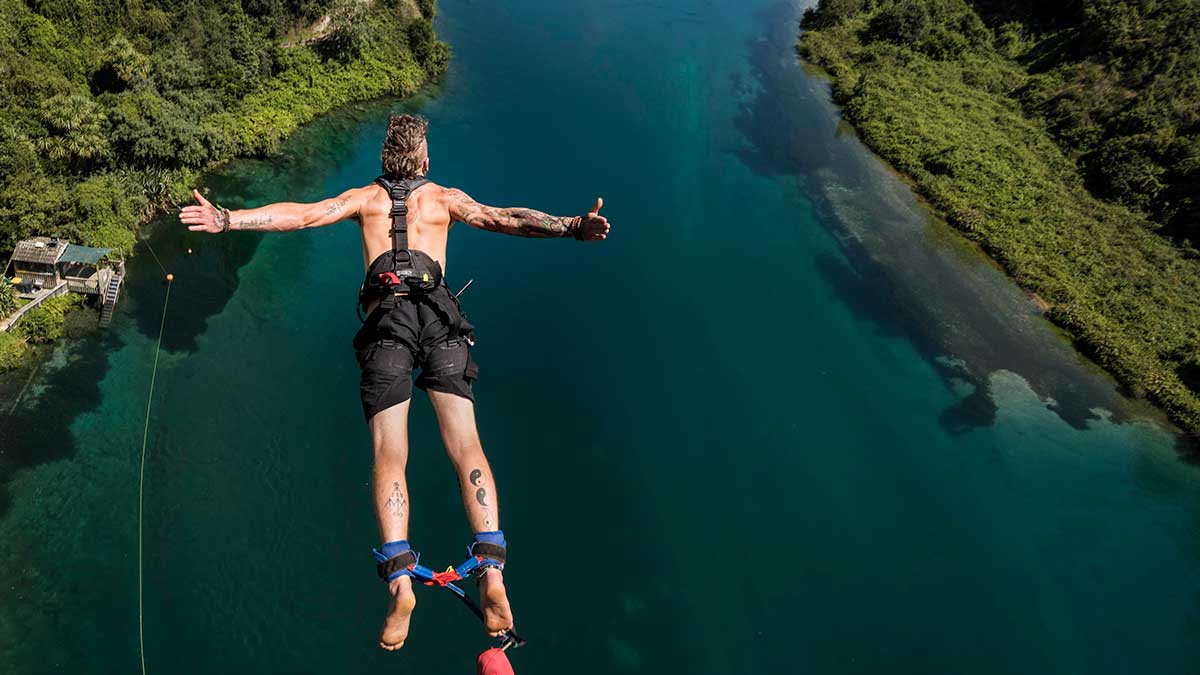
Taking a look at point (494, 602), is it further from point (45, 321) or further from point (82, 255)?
point (82, 255)

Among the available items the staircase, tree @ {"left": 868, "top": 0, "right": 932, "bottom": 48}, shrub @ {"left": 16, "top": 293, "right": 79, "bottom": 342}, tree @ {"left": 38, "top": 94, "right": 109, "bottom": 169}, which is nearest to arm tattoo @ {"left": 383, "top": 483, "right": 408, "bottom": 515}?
shrub @ {"left": 16, "top": 293, "right": 79, "bottom": 342}

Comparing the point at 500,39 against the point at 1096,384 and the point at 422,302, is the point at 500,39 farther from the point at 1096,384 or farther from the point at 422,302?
the point at 422,302

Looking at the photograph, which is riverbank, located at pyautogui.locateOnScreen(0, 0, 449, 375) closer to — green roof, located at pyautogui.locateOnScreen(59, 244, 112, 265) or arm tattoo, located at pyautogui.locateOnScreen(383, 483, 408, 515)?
green roof, located at pyautogui.locateOnScreen(59, 244, 112, 265)

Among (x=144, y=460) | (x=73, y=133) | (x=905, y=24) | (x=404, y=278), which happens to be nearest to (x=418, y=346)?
(x=404, y=278)

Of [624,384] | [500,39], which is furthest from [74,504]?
[500,39]

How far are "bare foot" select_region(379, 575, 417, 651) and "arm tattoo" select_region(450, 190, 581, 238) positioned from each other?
226cm

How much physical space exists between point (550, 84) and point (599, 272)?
13447 mm

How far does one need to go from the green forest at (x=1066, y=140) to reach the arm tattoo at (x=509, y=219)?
22.2m

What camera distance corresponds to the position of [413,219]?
4.57 meters

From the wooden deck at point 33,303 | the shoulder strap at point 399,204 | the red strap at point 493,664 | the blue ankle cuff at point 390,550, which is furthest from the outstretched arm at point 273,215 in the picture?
the wooden deck at point 33,303

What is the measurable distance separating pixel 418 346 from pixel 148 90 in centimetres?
2282

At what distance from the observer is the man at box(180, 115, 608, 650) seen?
12.4ft

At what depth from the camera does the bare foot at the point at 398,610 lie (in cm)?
344

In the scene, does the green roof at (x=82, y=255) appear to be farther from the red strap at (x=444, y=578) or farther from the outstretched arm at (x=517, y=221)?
the red strap at (x=444, y=578)
